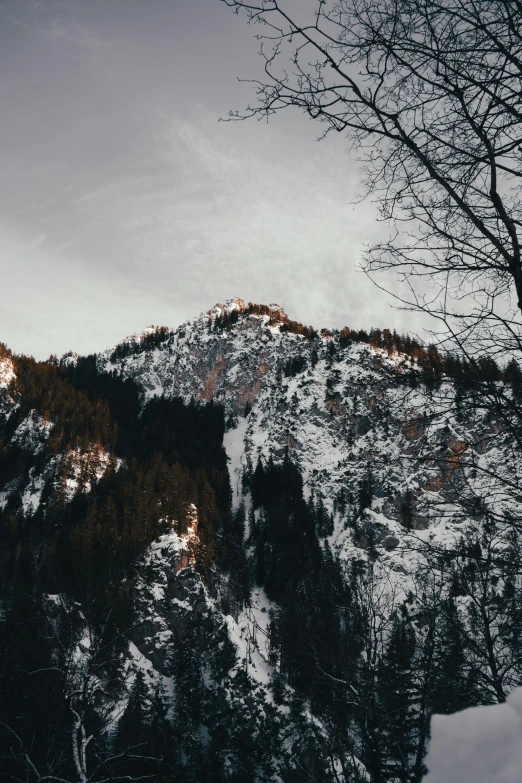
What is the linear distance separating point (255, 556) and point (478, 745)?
93.0 metres

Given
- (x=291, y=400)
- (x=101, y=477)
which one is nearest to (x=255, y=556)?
(x=101, y=477)

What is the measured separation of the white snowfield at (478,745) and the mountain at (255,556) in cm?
128

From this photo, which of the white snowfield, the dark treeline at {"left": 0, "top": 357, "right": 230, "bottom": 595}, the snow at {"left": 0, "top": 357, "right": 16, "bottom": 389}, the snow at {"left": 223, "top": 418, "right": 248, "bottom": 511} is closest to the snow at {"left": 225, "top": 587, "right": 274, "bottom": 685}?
the dark treeline at {"left": 0, "top": 357, "right": 230, "bottom": 595}

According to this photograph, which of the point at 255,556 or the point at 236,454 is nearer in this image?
the point at 255,556

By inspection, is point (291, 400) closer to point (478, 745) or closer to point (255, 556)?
point (255, 556)

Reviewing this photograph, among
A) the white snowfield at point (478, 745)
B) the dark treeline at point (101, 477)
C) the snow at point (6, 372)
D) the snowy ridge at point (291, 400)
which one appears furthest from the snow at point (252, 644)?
the snow at point (6, 372)

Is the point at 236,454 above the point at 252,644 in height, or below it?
above

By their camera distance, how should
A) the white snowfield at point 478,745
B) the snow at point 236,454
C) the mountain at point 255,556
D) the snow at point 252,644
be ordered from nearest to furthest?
the white snowfield at point 478,745
the mountain at point 255,556
the snow at point 252,644
the snow at point 236,454

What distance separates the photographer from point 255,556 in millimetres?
88062

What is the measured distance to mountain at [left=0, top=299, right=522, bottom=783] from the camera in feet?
13.0

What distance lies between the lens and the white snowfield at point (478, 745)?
5.01 feet

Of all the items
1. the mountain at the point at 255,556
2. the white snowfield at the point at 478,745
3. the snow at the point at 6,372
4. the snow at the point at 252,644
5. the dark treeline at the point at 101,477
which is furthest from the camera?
the snow at the point at 6,372

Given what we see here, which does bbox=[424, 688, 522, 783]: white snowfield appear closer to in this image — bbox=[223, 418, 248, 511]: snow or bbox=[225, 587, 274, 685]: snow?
bbox=[225, 587, 274, 685]: snow

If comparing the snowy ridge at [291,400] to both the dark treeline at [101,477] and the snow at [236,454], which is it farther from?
the dark treeline at [101,477]
